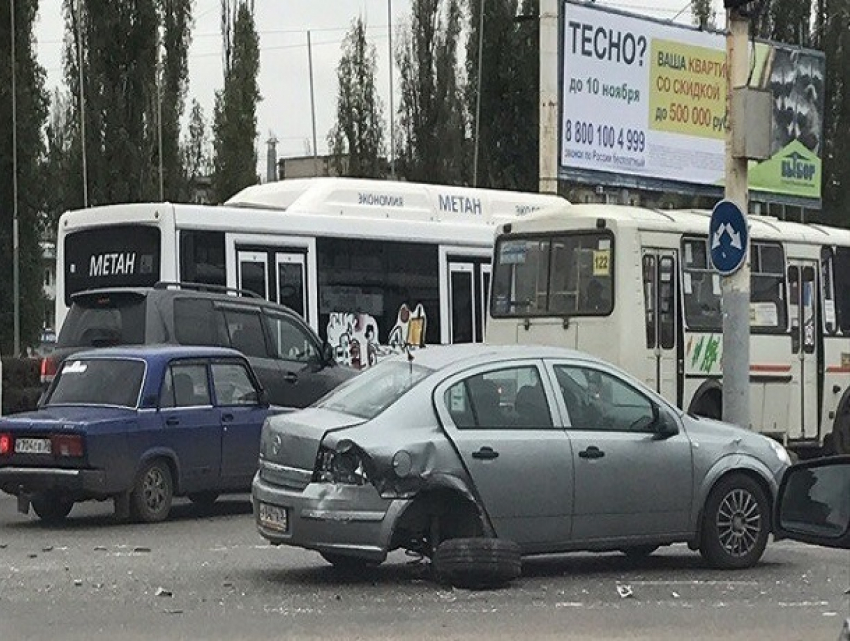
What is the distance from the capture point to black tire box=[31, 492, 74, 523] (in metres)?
16.2

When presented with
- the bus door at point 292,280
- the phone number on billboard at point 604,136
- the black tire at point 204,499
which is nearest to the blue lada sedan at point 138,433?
the black tire at point 204,499

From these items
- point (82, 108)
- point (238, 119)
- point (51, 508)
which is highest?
point (238, 119)

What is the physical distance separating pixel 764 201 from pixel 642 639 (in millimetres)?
29857

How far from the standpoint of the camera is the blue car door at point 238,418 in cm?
1656

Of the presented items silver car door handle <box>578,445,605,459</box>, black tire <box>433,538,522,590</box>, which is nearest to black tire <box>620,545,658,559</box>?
silver car door handle <box>578,445,605,459</box>

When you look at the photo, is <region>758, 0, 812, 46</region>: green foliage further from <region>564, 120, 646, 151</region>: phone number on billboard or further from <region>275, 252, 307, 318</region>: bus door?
<region>275, 252, 307, 318</region>: bus door

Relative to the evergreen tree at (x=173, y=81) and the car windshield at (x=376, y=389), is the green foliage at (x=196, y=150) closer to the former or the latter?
the evergreen tree at (x=173, y=81)

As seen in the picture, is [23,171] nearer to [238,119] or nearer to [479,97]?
[238,119]

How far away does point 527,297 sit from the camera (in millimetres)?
21125

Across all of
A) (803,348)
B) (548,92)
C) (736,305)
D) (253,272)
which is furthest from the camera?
(548,92)

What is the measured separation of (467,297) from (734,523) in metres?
11.7

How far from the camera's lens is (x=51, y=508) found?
16.4 metres

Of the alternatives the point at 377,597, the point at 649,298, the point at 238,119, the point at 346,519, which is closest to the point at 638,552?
the point at 377,597

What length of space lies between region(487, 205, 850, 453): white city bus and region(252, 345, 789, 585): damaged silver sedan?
7.29 meters
